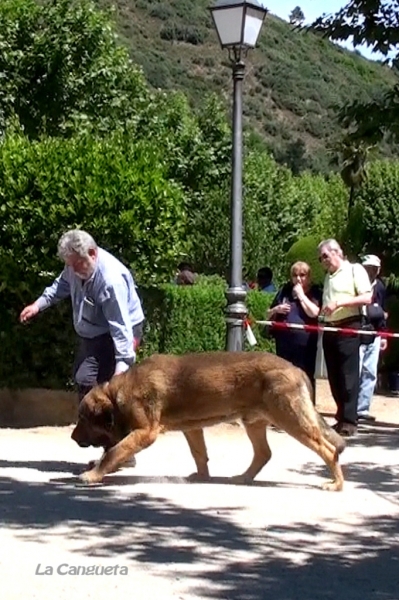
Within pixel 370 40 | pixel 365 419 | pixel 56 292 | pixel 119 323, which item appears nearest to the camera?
pixel 370 40

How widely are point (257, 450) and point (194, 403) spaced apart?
0.76 meters

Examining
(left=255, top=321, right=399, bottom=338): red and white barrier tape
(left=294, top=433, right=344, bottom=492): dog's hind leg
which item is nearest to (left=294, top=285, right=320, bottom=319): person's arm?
(left=255, top=321, right=399, bottom=338): red and white barrier tape

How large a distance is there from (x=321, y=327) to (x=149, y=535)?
4641 mm

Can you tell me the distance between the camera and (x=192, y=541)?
6285 millimetres

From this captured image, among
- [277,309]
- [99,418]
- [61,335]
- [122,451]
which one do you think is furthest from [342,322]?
[122,451]

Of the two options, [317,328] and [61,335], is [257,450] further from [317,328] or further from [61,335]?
[61,335]

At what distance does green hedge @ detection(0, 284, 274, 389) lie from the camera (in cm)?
1109

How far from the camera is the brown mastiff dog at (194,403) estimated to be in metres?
7.81

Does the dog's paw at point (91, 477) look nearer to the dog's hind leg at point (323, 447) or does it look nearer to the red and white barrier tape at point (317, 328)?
the dog's hind leg at point (323, 447)

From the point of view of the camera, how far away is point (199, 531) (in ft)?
21.4

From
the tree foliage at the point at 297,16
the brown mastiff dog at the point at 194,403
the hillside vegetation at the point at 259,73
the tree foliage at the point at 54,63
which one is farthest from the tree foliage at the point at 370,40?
the hillside vegetation at the point at 259,73

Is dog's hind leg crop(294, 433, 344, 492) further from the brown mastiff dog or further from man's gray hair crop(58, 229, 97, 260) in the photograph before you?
man's gray hair crop(58, 229, 97, 260)

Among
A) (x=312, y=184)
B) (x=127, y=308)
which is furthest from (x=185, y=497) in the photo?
(x=312, y=184)

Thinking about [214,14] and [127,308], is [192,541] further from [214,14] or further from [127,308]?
[214,14]
